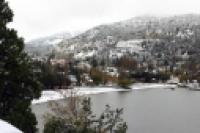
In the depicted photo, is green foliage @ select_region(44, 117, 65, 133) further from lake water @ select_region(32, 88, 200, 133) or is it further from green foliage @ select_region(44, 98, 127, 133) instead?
lake water @ select_region(32, 88, 200, 133)

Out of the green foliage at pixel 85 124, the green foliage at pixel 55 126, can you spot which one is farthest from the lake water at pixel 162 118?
the green foliage at pixel 55 126

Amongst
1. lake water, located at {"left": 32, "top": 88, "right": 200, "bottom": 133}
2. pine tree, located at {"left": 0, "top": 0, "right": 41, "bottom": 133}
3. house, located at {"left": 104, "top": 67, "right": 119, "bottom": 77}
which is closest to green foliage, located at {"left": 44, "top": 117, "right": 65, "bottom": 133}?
pine tree, located at {"left": 0, "top": 0, "right": 41, "bottom": 133}

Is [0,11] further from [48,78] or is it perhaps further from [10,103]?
[48,78]

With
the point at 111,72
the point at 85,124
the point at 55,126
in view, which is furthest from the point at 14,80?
the point at 111,72

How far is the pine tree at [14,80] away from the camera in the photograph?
54.8 feet

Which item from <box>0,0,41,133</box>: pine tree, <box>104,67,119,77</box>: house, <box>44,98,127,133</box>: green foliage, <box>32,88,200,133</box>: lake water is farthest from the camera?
<box>104,67,119,77</box>: house

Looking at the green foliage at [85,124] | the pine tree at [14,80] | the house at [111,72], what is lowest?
the house at [111,72]

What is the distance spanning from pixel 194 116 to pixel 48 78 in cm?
5180

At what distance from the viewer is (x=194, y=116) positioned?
6316cm

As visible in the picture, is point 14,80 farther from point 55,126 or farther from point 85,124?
point 85,124

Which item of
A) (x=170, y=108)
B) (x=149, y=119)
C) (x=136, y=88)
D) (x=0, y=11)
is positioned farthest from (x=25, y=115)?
(x=136, y=88)

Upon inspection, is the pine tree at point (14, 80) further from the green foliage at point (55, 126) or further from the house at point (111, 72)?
the house at point (111, 72)

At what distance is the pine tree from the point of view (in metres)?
16.7

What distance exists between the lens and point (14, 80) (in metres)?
17.4
